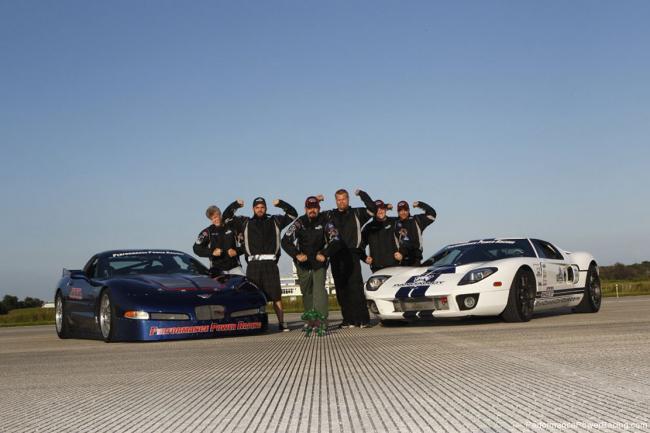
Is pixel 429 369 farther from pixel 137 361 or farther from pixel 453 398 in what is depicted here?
pixel 137 361

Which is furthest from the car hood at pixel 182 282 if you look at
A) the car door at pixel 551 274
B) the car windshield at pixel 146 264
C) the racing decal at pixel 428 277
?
the car door at pixel 551 274

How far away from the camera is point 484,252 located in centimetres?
1240

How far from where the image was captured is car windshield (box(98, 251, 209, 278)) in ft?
40.3

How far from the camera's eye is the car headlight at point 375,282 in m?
12.2

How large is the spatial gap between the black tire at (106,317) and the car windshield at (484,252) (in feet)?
14.9

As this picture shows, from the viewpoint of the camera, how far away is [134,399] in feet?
17.4

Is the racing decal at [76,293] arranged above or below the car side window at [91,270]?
below

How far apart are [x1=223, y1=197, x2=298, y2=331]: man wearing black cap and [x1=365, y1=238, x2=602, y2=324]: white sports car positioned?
137cm

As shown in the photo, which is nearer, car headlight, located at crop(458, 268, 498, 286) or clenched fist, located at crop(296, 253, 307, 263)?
car headlight, located at crop(458, 268, 498, 286)

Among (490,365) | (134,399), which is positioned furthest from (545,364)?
(134,399)

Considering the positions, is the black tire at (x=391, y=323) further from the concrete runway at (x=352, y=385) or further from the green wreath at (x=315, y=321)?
the concrete runway at (x=352, y=385)

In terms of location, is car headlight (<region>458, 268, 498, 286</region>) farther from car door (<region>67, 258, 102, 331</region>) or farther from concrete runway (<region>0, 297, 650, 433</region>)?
car door (<region>67, 258, 102, 331</region>)

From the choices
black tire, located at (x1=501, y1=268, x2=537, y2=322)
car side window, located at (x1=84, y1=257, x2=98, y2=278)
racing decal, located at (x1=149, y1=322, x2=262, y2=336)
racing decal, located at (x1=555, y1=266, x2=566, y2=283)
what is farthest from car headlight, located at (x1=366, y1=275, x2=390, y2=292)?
car side window, located at (x1=84, y1=257, x2=98, y2=278)

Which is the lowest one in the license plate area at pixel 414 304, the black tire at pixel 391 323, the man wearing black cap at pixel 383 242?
the black tire at pixel 391 323
